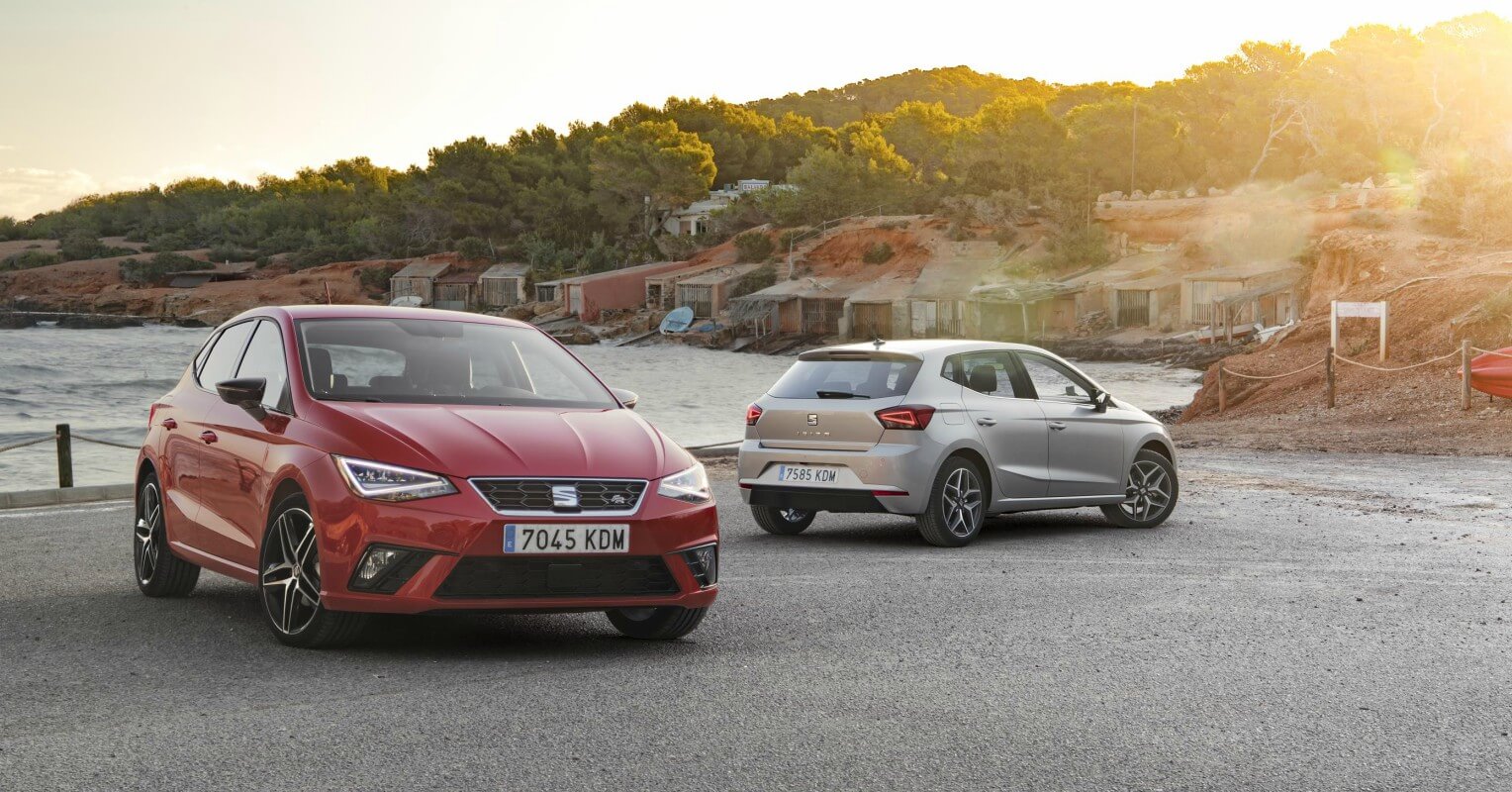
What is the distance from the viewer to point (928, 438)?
11.6 m

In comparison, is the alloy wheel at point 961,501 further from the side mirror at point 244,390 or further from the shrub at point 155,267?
the shrub at point 155,267

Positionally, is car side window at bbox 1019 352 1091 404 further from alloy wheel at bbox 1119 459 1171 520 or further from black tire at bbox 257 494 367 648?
black tire at bbox 257 494 367 648

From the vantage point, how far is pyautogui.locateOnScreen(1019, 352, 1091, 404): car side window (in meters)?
12.7

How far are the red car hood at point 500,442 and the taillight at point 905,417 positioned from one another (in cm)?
425

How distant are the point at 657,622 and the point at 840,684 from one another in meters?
1.37

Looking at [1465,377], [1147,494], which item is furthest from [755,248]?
[1147,494]

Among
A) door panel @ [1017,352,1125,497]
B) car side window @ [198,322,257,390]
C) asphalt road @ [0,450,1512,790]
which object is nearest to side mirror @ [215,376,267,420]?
car side window @ [198,322,257,390]

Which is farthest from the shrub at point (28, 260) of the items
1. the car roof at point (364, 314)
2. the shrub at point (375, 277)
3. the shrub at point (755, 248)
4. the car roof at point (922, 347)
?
the car roof at point (364, 314)

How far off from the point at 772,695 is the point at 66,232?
178599 millimetres

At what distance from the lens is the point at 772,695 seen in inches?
252

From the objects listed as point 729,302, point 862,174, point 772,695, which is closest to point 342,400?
point 772,695

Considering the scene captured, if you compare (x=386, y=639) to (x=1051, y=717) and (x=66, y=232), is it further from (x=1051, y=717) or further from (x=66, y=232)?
(x=66, y=232)

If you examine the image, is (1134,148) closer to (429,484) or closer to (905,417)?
(905,417)

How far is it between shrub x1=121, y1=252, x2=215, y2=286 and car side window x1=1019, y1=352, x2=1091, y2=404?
135980 millimetres
